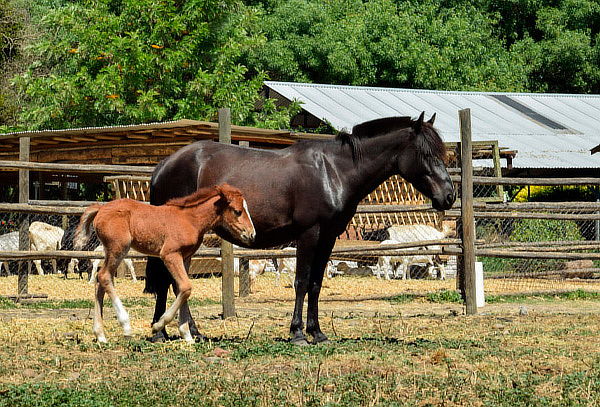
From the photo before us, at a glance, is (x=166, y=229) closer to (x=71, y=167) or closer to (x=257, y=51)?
(x=71, y=167)

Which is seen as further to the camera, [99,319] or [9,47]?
[9,47]

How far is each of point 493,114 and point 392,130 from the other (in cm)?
2005

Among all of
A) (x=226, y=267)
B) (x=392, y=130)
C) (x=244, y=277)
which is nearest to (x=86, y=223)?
(x=392, y=130)

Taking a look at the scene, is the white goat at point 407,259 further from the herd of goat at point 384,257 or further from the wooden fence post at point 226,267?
the wooden fence post at point 226,267

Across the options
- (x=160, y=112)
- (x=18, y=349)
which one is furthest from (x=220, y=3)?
(x=18, y=349)

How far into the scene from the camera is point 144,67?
2088cm

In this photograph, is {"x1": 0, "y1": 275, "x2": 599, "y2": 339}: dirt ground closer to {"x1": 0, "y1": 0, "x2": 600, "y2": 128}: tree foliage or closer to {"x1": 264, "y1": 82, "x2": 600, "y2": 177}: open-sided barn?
{"x1": 0, "y1": 0, "x2": 600, "y2": 128}: tree foliage

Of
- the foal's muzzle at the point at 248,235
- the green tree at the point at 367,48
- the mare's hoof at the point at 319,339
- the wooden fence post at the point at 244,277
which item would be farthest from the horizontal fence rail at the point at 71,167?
the green tree at the point at 367,48

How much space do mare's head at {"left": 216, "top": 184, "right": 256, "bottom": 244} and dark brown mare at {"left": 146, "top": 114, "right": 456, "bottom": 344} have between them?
0.59 feet

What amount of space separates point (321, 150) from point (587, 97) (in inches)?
1045

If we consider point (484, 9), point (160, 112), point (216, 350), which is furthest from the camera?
point (484, 9)

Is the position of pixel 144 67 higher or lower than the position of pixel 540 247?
higher

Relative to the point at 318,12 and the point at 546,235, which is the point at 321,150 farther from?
the point at 318,12

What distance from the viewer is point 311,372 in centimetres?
620
